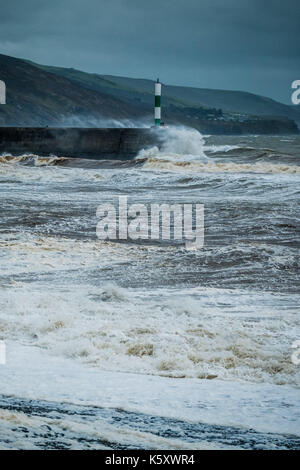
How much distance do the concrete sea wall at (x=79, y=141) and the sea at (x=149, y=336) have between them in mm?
17605

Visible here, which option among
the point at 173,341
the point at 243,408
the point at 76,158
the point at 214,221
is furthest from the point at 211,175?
the point at 243,408

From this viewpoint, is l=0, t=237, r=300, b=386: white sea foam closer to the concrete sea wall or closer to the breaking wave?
the breaking wave

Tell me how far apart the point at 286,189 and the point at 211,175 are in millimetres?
4118

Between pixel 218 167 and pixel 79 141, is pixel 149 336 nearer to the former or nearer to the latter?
pixel 218 167

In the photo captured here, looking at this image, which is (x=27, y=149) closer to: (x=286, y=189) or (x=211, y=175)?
(x=211, y=175)

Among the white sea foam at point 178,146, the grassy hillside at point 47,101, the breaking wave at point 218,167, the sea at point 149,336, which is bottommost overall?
the sea at point 149,336

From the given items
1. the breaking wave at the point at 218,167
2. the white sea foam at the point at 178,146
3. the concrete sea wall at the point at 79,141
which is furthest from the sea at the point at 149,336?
the concrete sea wall at the point at 79,141

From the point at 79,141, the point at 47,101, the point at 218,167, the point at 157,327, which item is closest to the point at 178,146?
the point at 79,141

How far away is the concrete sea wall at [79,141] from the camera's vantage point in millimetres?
29297

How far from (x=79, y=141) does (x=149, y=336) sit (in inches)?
1062

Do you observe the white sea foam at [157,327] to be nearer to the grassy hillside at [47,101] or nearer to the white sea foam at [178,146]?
the white sea foam at [178,146]

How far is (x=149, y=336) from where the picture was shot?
500 centimetres

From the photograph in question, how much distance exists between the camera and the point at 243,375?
14.2ft

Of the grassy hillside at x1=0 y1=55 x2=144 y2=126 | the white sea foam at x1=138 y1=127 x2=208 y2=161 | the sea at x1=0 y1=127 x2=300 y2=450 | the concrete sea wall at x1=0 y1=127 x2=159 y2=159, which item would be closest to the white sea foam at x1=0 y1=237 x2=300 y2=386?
the sea at x1=0 y1=127 x2=300 y2=450
